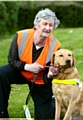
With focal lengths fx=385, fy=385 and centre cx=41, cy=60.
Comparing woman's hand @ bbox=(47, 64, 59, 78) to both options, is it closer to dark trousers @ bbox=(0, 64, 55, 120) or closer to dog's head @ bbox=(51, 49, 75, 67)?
dog's head @ bbox=(51, 49, 75, 67)

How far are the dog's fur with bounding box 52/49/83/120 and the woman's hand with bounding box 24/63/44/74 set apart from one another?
337 mm

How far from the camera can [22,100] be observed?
6.57 m

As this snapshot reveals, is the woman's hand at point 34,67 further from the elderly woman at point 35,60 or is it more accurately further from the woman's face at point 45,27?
the woman's face at point 45,27

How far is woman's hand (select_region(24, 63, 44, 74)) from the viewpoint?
199 inches

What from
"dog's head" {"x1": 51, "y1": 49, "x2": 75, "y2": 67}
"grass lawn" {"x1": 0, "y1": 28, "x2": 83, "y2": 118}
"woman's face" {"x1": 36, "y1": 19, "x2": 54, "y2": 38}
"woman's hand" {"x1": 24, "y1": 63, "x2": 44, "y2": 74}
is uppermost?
"woman's face" {"x1": 36, "y1": 19, "x2": 54, "y2": 38}

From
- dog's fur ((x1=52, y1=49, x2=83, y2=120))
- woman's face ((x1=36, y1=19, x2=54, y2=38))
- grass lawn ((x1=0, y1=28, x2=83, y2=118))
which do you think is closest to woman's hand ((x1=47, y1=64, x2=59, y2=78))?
dog's fur ((x1=52, y1=49, x2=83, y2=120))

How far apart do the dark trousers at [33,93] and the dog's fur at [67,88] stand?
662 millimetres

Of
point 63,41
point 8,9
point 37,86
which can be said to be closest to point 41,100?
point 37,86

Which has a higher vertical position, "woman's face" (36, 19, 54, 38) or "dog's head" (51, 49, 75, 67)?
"woman's face" (36, 19, 54, 38)

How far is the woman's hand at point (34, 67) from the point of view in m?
5.04

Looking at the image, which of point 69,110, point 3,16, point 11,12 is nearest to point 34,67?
point 69,110

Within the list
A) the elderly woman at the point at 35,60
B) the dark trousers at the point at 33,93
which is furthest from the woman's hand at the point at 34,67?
the dark trousers at the point at 33,93

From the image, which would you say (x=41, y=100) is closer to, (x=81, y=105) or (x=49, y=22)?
(x=81, y=105)

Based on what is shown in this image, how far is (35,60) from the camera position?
17.1 feet
